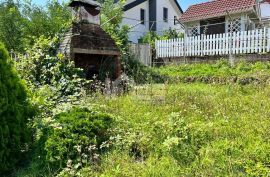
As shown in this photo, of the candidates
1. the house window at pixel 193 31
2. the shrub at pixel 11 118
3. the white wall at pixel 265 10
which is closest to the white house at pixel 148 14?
the house window at pixel 193 31

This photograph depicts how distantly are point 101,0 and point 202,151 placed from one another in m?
21.9

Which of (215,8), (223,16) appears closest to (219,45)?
(223,16)

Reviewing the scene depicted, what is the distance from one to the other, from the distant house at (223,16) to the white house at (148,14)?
11.2 ft

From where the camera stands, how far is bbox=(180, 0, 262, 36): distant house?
65.4ft

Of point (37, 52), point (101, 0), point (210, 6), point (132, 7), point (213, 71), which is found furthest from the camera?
point (132, 7)

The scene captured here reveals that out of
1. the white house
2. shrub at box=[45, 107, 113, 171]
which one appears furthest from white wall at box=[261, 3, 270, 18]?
shrub at box=[45, 107, 113, 171]

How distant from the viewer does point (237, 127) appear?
4.54 m

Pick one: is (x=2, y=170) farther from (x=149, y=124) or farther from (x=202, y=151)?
(x=202, y=151)

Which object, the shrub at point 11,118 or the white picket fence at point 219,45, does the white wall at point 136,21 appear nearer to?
the white picket fence at point 219,45

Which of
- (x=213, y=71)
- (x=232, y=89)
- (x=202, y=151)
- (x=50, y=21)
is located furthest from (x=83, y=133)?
(x=50, y=21)

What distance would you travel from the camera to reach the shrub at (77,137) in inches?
159

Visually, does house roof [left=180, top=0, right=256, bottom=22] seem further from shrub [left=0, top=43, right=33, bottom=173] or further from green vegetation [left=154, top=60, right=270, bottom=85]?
shrub [left=0, top=43, right=33, bottom=173]

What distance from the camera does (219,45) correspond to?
600 inches

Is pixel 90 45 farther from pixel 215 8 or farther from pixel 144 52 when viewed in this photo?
pixel 215 8
